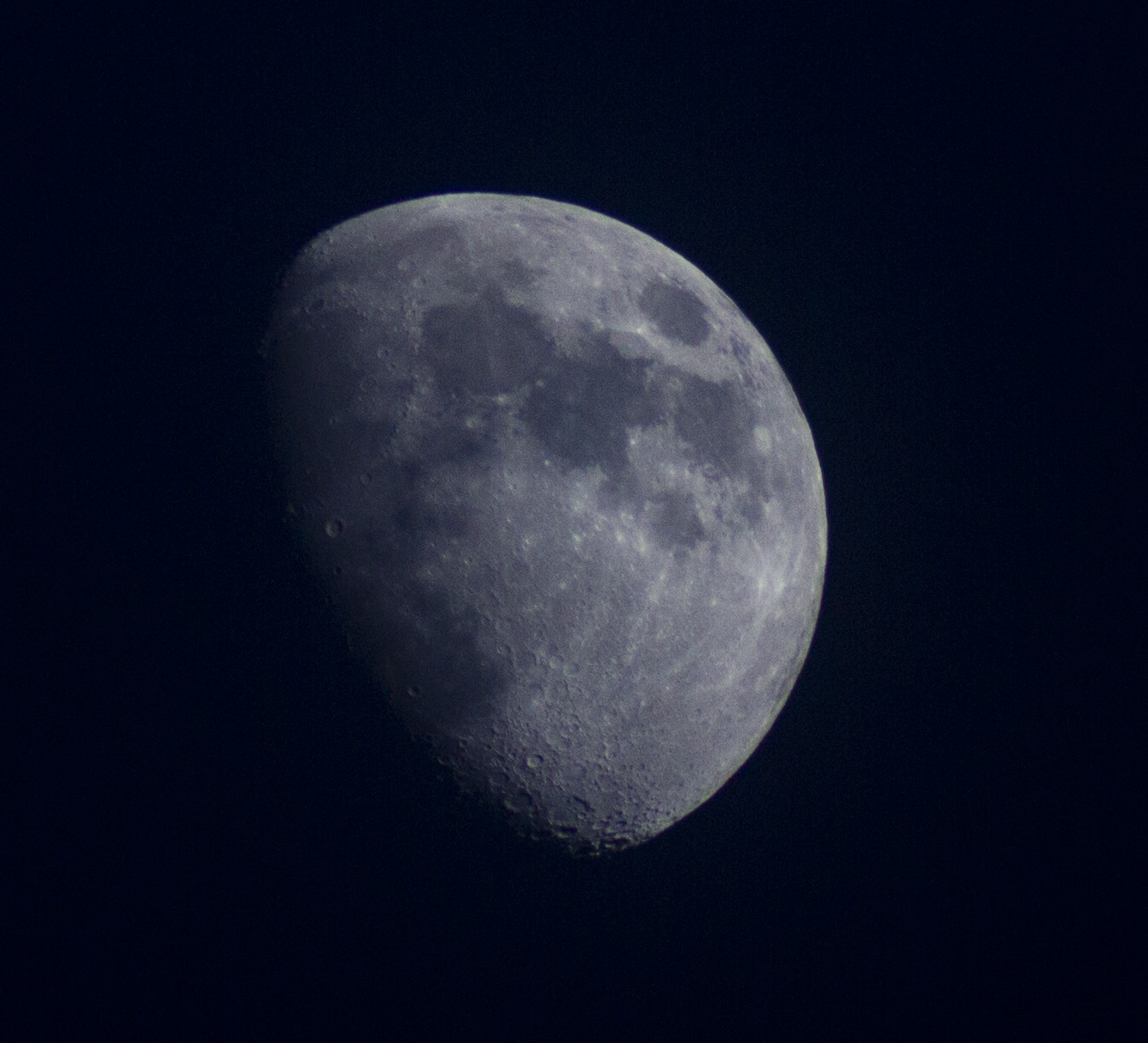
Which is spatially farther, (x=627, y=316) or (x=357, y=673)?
(x=627, y=316)

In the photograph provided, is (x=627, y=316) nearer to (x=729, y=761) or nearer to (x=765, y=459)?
(x=765, y=459)

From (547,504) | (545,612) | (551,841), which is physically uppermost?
(547,504)

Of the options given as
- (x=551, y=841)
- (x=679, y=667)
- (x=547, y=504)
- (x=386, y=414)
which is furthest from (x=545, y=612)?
(x=551, y=841)

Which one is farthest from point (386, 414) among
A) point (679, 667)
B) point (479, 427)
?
point (679, 667)

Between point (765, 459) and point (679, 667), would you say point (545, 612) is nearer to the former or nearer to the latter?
point (679, 667)

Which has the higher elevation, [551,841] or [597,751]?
[597,751]

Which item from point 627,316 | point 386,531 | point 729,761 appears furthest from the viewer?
point 729,761

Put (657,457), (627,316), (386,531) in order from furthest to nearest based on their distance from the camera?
(627,316) → (657,457) → (386,531)
